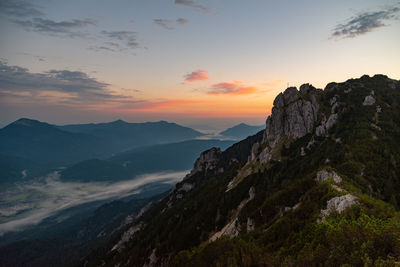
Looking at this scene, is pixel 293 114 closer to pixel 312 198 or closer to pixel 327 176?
pixel 327 176

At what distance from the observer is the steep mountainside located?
119 ft

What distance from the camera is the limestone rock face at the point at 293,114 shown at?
431ft

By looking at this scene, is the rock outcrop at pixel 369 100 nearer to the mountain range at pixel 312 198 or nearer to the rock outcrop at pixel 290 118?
the mountain range at pixel 312 198

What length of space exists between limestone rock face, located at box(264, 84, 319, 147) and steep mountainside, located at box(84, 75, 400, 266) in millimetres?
663

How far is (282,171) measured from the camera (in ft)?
359

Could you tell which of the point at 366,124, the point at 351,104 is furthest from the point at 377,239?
the point at 351,104

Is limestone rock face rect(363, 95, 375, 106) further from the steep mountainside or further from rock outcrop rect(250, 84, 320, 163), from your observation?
rock outcrop rect(250, 84, 320, 163)

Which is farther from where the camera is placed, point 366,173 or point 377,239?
point 366,173

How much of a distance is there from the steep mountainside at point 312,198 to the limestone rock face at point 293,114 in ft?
2.17

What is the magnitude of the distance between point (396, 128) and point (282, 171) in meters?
54.7

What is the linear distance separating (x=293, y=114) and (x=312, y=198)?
90.1 metres

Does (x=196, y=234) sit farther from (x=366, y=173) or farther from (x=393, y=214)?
(x=393, y=214)

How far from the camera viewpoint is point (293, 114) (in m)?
137

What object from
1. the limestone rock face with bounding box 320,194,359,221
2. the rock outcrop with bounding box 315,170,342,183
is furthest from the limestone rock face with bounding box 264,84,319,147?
the limestone rock face with bounding box 320,194,359,221
